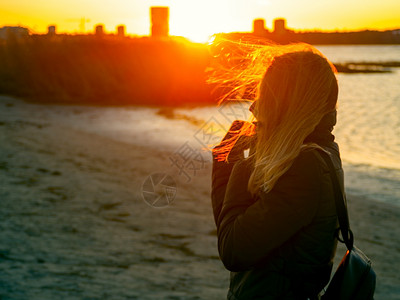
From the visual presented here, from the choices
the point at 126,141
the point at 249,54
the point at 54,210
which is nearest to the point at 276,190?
the point at 249,54

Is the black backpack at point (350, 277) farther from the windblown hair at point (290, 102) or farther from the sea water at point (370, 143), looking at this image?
the sea water at point (370, 143)

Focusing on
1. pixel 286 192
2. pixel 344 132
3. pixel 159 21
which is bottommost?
pixel 344 132

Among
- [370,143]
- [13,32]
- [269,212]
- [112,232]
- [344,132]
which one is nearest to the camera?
[269,212]

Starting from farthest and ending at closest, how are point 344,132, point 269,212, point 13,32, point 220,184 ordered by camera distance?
point 13,32 < point 344,132 < point 220,184 < point 269,212

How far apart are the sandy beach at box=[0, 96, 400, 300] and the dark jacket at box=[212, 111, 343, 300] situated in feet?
8.60

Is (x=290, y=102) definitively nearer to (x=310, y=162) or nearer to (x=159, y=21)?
(x=310, y=162)

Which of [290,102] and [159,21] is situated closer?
[290,102]

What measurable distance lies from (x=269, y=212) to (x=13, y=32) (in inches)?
1235

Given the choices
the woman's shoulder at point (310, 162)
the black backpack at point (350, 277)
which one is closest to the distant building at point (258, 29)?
the woman's shoulder at point (310, 162)

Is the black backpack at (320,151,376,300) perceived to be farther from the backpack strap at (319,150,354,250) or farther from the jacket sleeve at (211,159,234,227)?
the jacket sleeve at (211,159,234,227)

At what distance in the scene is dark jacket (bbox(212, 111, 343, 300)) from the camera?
5.15 feet

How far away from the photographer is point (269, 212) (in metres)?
1.57

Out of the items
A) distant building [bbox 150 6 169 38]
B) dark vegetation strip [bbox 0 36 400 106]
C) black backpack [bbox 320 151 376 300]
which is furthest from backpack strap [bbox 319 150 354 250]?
distant building [bbox 150 6 169 38]

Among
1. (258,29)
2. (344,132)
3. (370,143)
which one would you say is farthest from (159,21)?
(258,29)
